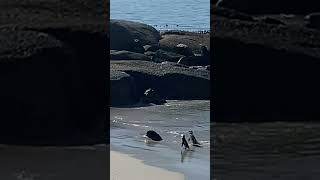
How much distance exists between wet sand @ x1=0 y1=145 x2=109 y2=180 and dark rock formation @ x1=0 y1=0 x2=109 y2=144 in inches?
3.2

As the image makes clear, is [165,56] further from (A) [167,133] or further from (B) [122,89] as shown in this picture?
(A) [167,133]

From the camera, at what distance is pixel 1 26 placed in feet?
17.9

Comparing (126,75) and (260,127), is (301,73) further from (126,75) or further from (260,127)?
(126,75)

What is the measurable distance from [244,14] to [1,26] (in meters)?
2.00

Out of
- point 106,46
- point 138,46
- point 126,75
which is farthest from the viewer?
point 138,46

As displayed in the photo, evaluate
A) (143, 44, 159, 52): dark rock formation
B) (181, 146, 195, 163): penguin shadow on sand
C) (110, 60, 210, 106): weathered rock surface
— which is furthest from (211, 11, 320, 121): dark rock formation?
(143, 44, 159, 52): dark rock formation

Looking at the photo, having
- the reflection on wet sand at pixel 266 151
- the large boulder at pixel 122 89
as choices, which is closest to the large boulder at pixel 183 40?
the large boulder at pixel 122 89

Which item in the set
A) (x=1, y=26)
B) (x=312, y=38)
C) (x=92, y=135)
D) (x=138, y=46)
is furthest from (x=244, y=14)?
(x=138, y=46)

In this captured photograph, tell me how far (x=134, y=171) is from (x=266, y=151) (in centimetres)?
123

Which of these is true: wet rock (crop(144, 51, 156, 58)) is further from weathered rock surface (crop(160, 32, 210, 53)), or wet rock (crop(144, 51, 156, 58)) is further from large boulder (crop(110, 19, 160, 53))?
weathered rock surface (crop(160, 32, 210, 53))

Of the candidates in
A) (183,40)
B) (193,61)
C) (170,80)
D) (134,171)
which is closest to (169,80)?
(170,80)

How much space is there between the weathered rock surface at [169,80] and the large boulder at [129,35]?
18.5 inches

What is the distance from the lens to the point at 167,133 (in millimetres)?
7336

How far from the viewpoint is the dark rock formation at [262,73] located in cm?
530
